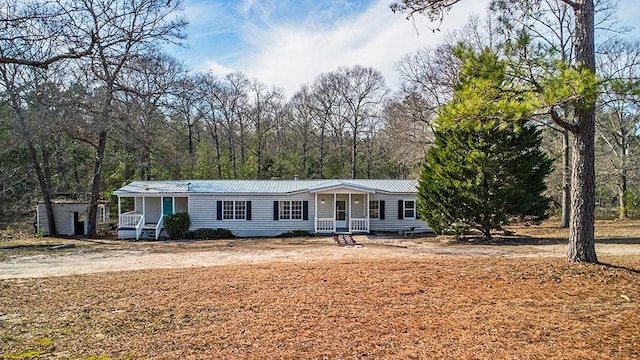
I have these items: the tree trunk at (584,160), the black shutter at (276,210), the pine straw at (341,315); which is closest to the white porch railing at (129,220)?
the black shutter at (276,210)

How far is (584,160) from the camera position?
26.9 ft

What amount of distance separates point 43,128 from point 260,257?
12.4 meters

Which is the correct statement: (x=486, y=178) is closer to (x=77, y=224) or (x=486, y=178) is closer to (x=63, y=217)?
(x=77, y=224)

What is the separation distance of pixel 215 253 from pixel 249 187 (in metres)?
8.98

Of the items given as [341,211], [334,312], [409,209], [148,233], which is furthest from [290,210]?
[334,312]

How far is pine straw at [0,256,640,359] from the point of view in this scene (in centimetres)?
446

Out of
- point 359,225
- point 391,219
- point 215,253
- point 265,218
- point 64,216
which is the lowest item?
point 215,253

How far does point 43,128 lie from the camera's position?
61.5ft

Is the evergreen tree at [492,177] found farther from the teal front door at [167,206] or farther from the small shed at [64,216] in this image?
the small shed at [64,216]

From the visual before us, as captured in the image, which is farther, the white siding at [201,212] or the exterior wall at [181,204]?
the exterior wall at [181,204]

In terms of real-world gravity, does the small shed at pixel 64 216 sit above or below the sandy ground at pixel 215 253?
above

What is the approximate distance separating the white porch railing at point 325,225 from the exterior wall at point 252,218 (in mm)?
347

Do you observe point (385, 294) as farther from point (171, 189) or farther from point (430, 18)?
point (171, 189)

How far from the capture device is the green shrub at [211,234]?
21.7 metres
